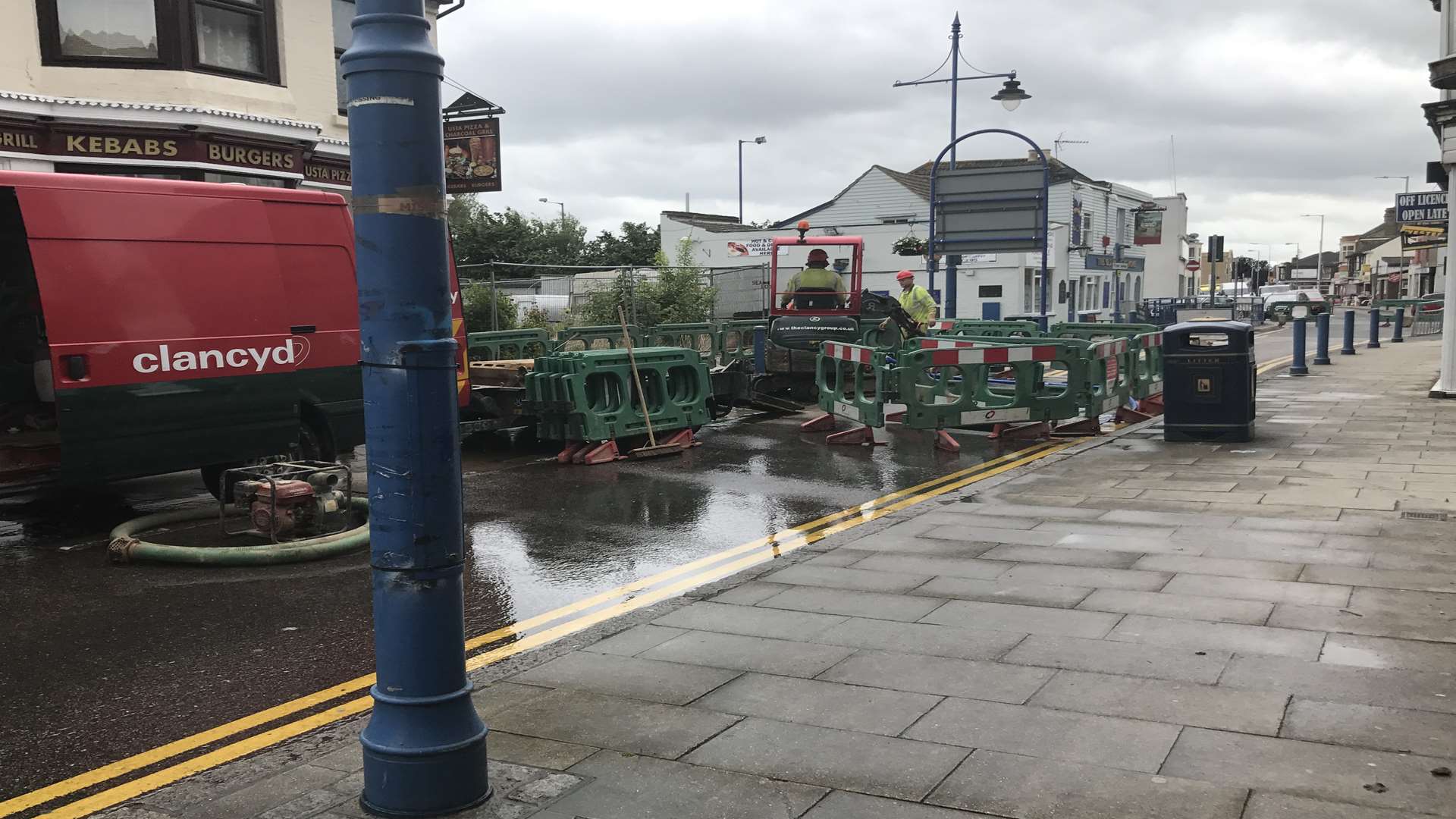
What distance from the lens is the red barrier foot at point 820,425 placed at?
14.1 metres

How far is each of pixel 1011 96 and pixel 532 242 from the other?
4449 cm

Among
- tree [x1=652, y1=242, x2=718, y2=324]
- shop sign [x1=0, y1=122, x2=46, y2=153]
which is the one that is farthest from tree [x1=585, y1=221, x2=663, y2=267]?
shop sign [x1=0, y1=122, x2=46, y2=153]

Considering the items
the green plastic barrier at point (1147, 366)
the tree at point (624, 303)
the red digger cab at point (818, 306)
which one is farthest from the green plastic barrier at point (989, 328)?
the tree at point (624, 303)

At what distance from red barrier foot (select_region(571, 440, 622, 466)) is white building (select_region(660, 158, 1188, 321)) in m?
30.8

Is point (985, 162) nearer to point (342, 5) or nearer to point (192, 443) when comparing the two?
point (342, 5)

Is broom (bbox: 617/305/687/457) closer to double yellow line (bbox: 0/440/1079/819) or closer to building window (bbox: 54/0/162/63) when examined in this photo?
double yellow line (bbox: 0/440/1079/819)

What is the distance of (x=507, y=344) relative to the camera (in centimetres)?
1706

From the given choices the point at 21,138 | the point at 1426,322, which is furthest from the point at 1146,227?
the point at 21,138

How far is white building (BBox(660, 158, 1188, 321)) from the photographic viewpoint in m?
46.3

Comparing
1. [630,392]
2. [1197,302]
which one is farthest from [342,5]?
[1197,302]

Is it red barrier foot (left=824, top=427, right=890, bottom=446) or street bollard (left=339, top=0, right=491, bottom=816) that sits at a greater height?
street bollard (left=339, top=0, right=491, bottom=816)

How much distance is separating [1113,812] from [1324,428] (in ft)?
35.9

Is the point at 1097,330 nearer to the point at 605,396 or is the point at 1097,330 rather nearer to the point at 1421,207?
the point at 605,396

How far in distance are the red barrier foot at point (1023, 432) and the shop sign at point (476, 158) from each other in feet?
35.7
